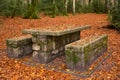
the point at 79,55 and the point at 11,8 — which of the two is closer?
the point at 79,55

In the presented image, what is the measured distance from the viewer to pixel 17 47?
6.61 metres

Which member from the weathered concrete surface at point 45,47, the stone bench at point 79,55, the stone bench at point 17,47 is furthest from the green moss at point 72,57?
the stone bench at point 17,47

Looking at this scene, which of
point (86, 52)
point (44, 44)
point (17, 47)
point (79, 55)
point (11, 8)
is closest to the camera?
point (79, 55)

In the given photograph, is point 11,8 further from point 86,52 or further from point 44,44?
point 86,52

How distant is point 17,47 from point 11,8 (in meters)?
11.4

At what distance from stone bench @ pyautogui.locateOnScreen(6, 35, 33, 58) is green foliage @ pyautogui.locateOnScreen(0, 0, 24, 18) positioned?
10.1 metres

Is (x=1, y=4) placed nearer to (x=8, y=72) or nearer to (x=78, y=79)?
(x=8, y=72)

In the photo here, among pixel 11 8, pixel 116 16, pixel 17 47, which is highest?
pixel 11 8

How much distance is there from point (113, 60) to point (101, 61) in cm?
48

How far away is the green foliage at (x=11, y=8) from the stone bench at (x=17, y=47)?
33.3 ft

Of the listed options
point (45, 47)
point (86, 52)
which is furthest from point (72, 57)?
point (45, 47)

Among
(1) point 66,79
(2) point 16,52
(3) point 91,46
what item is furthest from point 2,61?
(3) point 91,46

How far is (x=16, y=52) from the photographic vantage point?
6.66 meters

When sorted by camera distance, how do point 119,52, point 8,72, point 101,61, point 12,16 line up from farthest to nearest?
point 12,16, point 119,52, point 101,61, point 8,72
